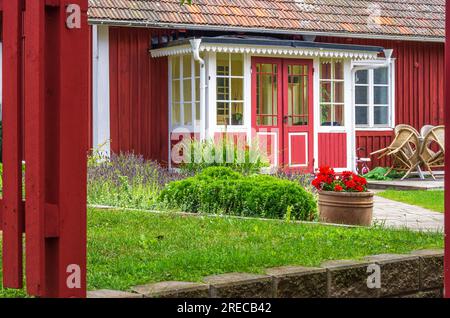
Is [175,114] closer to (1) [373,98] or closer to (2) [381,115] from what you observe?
(1) [373,98]

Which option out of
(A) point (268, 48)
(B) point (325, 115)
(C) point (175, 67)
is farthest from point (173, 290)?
(B) point (325, 115)

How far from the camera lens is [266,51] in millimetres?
17406

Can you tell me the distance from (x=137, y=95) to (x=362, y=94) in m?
5.41

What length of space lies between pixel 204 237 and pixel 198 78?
10.0 m

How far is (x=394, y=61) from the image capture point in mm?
20594

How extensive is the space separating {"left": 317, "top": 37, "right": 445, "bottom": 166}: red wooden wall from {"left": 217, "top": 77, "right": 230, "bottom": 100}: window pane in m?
4.08

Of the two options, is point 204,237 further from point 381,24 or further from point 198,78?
point 381,24

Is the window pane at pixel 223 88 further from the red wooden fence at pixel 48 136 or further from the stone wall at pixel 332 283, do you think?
the red wooden fence at pixel 48 136

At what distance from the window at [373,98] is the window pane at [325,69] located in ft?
5.06

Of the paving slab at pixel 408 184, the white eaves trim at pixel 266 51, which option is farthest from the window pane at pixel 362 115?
the paving slab at pixel 408 184

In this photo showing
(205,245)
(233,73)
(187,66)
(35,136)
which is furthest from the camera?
(187,66)

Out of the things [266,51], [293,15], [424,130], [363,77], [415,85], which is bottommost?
[424,130]

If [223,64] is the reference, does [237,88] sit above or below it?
below
